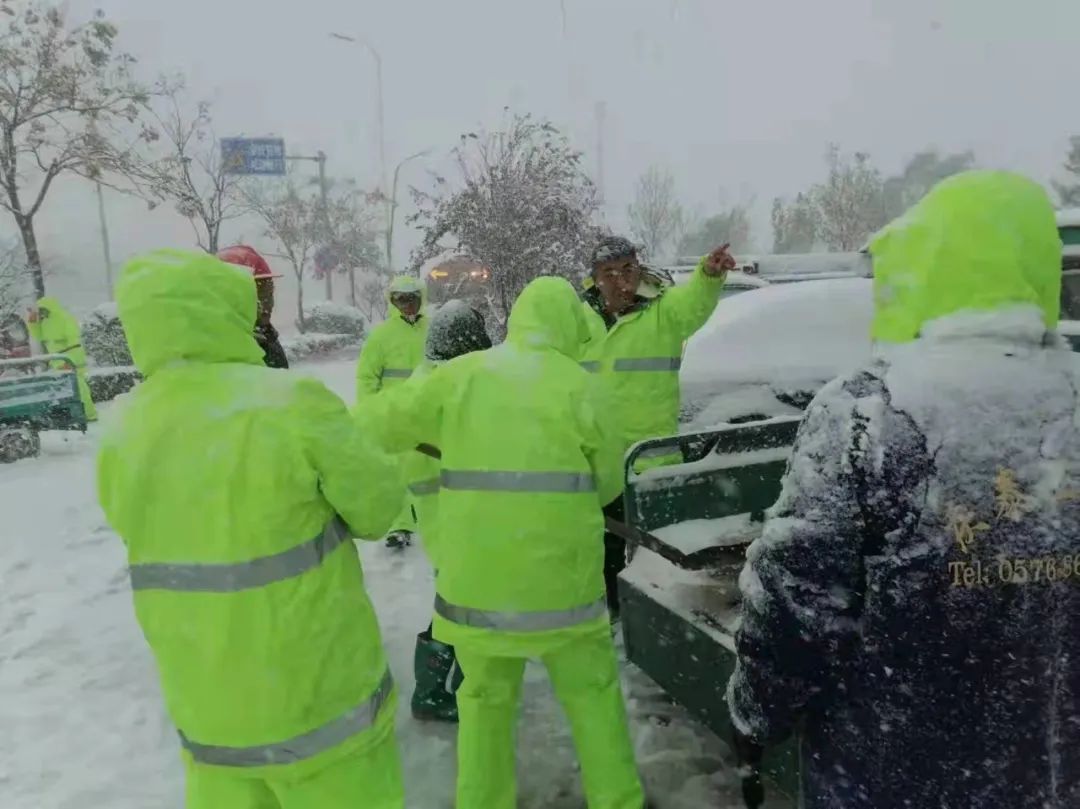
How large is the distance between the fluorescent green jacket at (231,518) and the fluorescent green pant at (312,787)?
5 cm

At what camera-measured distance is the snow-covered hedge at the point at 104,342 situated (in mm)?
16891

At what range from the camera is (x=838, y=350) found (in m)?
4.18

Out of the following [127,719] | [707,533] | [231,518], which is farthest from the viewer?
[127,719]

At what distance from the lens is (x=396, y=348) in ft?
19.5

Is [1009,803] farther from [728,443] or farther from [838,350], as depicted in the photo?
[838,350]

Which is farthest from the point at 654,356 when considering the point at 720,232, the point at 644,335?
the point at 720,232

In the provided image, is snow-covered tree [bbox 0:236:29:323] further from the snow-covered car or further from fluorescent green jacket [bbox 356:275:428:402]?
the snow-covered car

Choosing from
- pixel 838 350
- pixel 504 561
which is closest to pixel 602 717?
pixel 504 561

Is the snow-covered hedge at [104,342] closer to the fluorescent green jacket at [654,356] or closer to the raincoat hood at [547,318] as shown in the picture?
the fluorescent green jacket at [654,356]

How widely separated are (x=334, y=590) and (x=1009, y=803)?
1.36 metres

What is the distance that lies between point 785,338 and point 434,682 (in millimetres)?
2361

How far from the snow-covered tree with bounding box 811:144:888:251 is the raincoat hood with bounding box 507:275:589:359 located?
108 feet

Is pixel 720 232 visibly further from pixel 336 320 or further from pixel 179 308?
pixel 179 308

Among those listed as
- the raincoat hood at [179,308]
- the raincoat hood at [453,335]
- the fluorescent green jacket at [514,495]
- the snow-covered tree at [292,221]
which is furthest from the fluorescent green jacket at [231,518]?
the snow-covered tree at [292,221]
